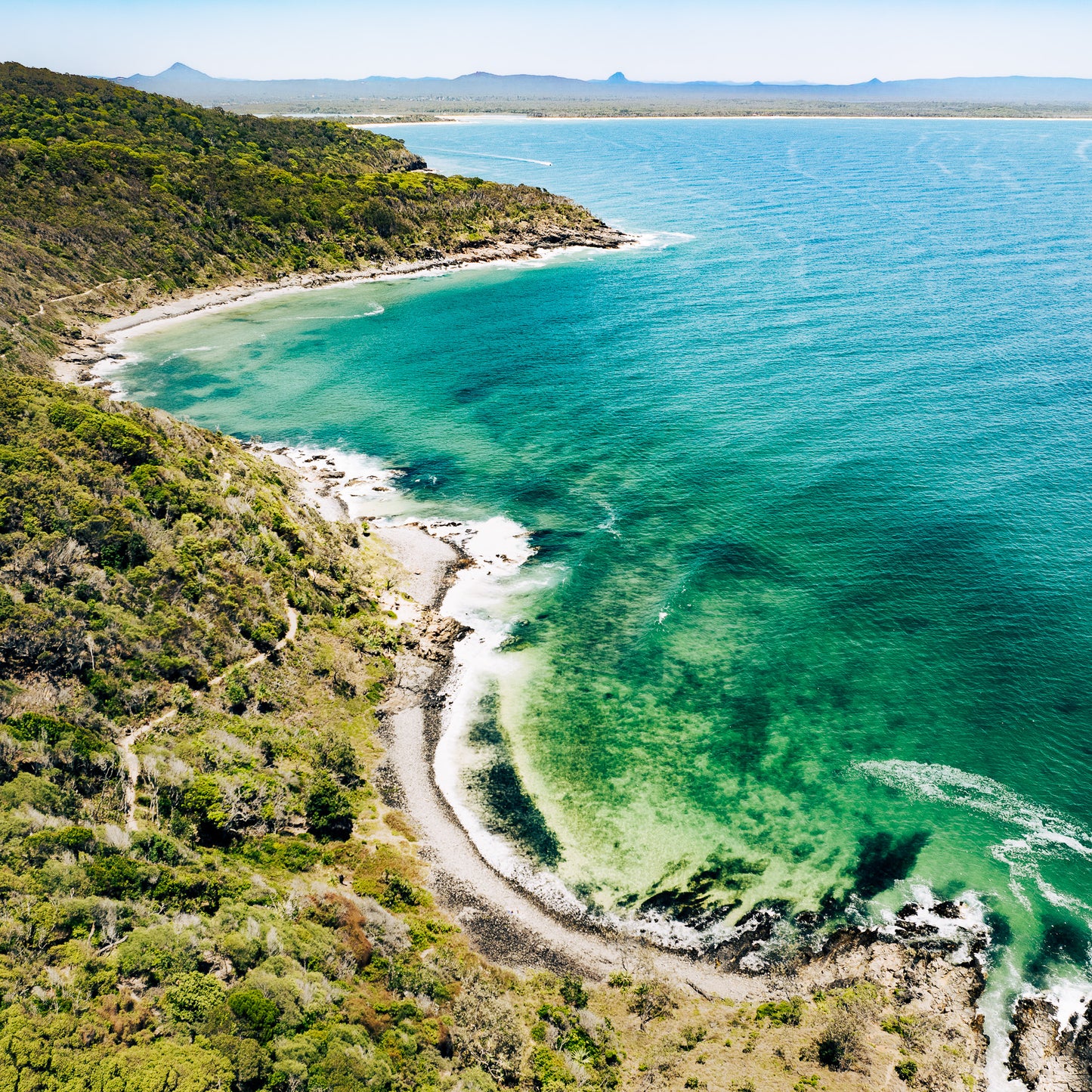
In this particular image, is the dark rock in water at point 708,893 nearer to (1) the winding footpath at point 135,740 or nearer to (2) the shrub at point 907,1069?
(2) the shrub at point 907,1069

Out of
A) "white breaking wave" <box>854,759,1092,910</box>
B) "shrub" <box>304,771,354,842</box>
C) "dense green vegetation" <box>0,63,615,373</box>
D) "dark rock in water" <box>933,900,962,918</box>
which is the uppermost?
"dense green vegetation" <box>0,63,615,373</box>

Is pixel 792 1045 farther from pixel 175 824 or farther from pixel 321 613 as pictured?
pixel 321 613

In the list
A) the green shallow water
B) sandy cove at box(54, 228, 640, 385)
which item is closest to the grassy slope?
the green shallow water

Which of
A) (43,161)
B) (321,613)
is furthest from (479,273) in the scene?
(321,613)

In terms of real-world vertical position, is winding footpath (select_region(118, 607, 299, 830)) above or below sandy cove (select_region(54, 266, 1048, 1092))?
above

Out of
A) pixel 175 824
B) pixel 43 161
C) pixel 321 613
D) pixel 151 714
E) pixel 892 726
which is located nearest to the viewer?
pixel 175 824

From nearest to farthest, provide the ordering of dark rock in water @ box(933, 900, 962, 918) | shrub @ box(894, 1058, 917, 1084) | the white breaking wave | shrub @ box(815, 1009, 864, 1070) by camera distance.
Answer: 1. shrub @ box(894, 1058, 917, 1084)
2. shrub @ box(815, 1009, 864, 1070)
3. dark rock in water @ box(933, 900, 962, 918)
4. the white breaking wave

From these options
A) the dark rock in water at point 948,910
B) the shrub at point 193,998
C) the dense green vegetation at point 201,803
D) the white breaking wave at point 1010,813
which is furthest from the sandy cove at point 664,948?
the shrub at point 193,998

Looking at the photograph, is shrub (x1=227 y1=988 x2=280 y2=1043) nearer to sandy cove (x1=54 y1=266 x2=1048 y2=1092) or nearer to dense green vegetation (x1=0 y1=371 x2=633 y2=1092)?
dense green vegetation (x1=0 y1=371 x2=633 y2=1092)
